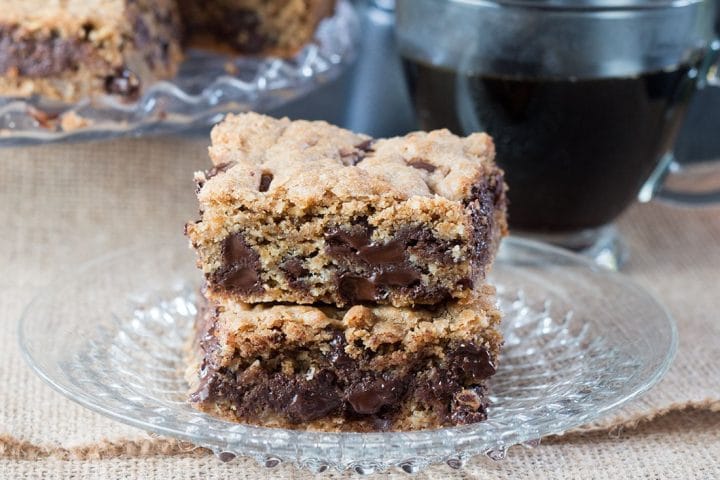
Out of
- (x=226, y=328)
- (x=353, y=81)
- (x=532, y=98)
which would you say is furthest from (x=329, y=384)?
(x=353, y=81)

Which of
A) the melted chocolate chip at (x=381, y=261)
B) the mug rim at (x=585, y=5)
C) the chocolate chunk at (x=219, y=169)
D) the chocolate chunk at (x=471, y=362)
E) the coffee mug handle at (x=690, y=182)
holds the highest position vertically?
the mug rim at (x=585, y=5)

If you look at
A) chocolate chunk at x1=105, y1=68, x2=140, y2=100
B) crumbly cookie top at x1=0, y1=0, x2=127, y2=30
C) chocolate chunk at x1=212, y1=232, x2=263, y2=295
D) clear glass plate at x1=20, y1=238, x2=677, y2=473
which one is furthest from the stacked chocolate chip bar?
crumbly cookie top at x1=0, y1=0, x2=127, y2=30

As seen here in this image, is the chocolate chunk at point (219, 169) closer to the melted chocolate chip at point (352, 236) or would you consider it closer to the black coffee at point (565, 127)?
the melted chocolate chip at point (352, 236)

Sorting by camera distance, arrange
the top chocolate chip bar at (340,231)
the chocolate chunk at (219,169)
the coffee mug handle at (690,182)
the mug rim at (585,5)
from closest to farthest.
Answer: the top chocolate chip bar at (340,231) < the chocolate chunk at (219,169) < the mug rim at (585,5) < the coffee mug handle at (690,182)

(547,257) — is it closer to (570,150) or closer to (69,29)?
(570,150)

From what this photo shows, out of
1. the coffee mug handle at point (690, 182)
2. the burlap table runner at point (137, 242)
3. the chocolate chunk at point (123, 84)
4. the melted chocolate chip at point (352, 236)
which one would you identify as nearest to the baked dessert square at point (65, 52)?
the chocolate chunk at point (123, 84)

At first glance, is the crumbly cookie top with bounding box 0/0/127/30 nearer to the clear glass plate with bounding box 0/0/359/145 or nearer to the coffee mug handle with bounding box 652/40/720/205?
the clear glass plate with bounding box 0/0/359/145

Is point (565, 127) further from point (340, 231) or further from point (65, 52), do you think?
point (65, 52)

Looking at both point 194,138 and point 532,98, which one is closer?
point 532,98
